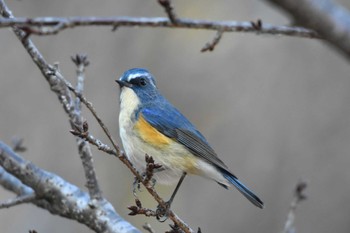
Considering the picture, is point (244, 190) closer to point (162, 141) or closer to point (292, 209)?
point (162, 141)

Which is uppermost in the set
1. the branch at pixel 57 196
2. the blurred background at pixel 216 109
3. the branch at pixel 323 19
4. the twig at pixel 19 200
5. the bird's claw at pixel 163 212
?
the blurred background at pixel 216 109

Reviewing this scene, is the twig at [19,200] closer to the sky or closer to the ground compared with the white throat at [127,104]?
closer to the ground

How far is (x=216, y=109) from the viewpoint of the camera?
7266 millimetres

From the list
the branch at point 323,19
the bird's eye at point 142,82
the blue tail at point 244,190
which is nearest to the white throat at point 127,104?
→ the bird's eye at point 142,82

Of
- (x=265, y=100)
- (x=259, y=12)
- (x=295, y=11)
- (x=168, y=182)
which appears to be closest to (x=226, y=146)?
(x=265, y=100)

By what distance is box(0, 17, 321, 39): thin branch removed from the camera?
187 centimetres

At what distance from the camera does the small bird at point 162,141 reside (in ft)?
13.3

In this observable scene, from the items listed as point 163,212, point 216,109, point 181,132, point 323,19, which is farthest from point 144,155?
point 216,109

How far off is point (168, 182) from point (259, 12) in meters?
3.85

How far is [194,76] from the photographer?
758cm

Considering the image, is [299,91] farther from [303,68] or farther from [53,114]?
[53,114]

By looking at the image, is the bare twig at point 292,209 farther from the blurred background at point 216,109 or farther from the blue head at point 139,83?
the blurred background at point 216,109

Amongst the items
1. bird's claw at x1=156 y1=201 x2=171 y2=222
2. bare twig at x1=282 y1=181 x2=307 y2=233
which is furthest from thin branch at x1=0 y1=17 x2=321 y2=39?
bird's claw at x1=156 y1=201 x2=171 y2=222

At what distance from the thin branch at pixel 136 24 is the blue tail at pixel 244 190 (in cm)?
192
